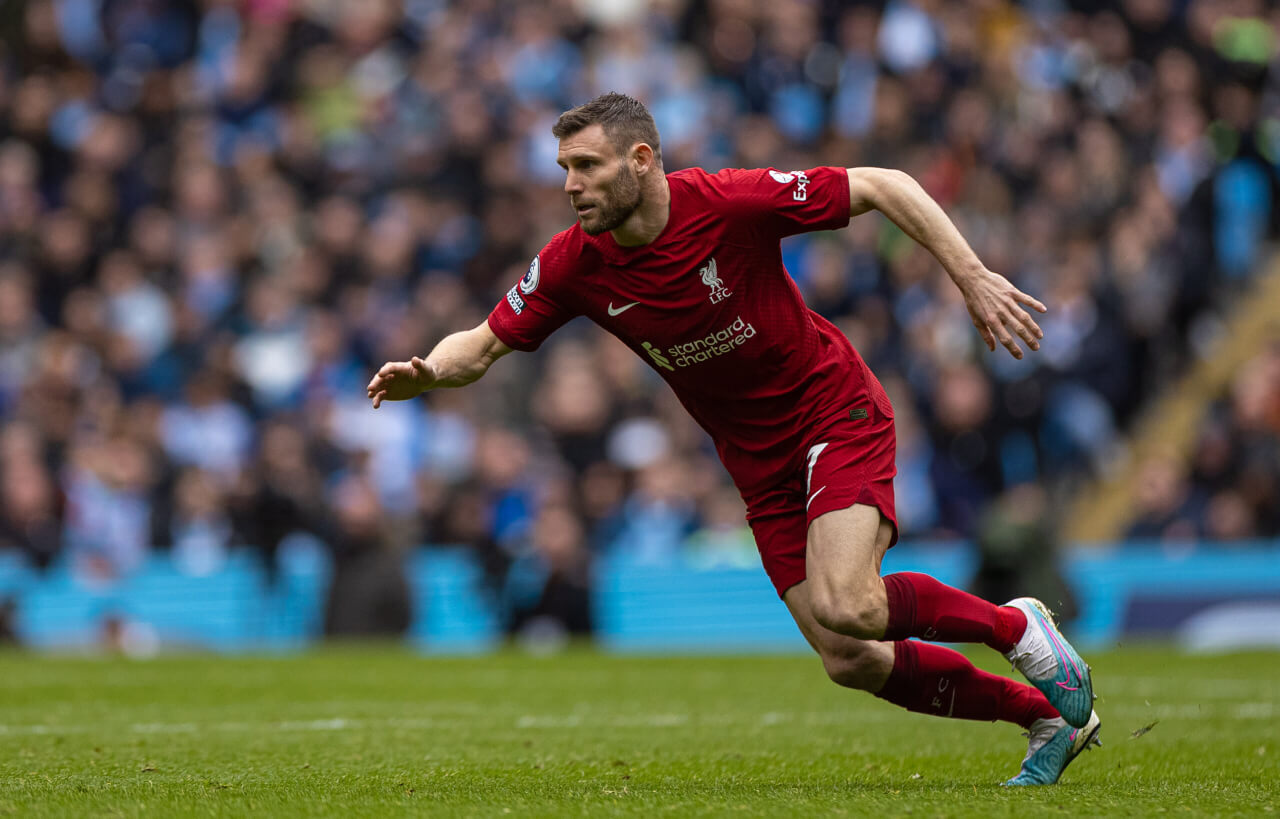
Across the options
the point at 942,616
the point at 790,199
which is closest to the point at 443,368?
the point at 790,199

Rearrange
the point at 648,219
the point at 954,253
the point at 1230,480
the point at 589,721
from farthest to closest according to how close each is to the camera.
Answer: the point at 1230,480
the point at 589,721
the point at 648,219
the point at 954,253

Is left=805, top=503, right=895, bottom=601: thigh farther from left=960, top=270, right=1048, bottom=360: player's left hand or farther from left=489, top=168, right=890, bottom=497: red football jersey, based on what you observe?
left=960, top=270, right=1048, bottom=360: player's left hand

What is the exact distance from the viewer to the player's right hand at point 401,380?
20.4ft

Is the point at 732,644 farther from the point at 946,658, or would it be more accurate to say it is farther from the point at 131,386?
the point at 946,658

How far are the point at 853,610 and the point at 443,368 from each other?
1.82m

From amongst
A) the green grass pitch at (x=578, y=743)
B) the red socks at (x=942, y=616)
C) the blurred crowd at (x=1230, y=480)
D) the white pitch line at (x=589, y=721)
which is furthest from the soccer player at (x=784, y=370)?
the blurred crowd at (x=1230, y=480)

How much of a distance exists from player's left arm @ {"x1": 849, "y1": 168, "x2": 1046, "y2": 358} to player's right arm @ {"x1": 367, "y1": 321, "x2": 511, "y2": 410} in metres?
1.50

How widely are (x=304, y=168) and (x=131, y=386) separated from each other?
3277 millimetres

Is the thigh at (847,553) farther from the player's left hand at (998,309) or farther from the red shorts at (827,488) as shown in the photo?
the player's left hand at (998,309)

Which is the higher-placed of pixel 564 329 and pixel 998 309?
pixel 564 329

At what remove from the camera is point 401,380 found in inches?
246

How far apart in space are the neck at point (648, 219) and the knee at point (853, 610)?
1.44 m

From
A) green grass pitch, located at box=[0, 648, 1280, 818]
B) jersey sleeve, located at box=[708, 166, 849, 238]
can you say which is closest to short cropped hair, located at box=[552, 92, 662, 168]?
jersey sleeve, located at box=[708, 166, 849, 238]

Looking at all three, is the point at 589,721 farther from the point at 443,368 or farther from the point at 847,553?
the point at 847,553
